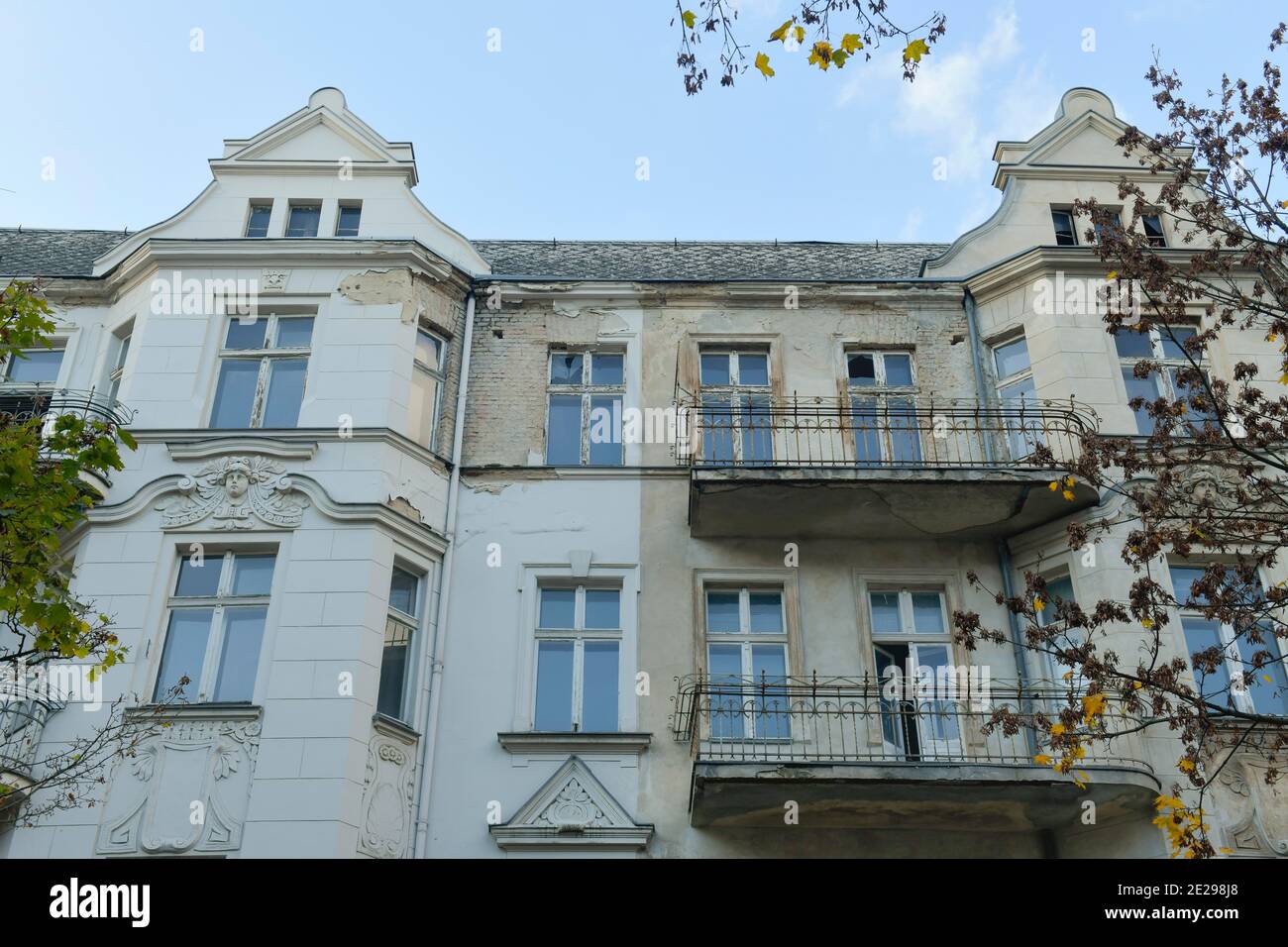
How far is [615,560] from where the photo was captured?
1390 cm

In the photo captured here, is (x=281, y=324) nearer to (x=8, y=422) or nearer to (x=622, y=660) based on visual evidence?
(x=8, y=422)

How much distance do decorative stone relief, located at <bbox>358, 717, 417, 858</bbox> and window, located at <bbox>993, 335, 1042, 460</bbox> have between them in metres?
7.27

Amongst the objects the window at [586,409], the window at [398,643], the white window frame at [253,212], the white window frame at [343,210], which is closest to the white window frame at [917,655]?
the window at [586,409]

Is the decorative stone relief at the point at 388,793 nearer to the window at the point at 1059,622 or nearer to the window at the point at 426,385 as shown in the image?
the window at the point at 426,385

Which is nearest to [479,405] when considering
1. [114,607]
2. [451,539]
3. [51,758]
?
[451,539]

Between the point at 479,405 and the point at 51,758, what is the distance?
5941 millimetres

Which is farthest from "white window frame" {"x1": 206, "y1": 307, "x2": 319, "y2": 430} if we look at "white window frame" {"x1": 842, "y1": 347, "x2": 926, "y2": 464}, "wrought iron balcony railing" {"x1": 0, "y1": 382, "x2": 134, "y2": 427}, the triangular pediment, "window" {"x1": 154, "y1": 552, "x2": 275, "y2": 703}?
"white window frame" {"x1": 842, "y1": 347, "x2": 926, "y2": 464}

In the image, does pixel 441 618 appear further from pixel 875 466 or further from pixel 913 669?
pixel 913 669

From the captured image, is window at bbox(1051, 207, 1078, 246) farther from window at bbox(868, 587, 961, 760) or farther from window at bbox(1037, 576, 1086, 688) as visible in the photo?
window at bbox(868, 587, 961, 760)

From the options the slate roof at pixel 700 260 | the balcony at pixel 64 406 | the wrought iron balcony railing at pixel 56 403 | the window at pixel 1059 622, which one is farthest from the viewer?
the slate roof at pixel 700 260

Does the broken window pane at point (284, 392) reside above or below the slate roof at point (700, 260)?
below

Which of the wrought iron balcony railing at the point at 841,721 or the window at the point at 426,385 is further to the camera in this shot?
the window at the point at 426,385

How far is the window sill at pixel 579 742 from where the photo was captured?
498 inches

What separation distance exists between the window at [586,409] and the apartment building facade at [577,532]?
0.16 ft
